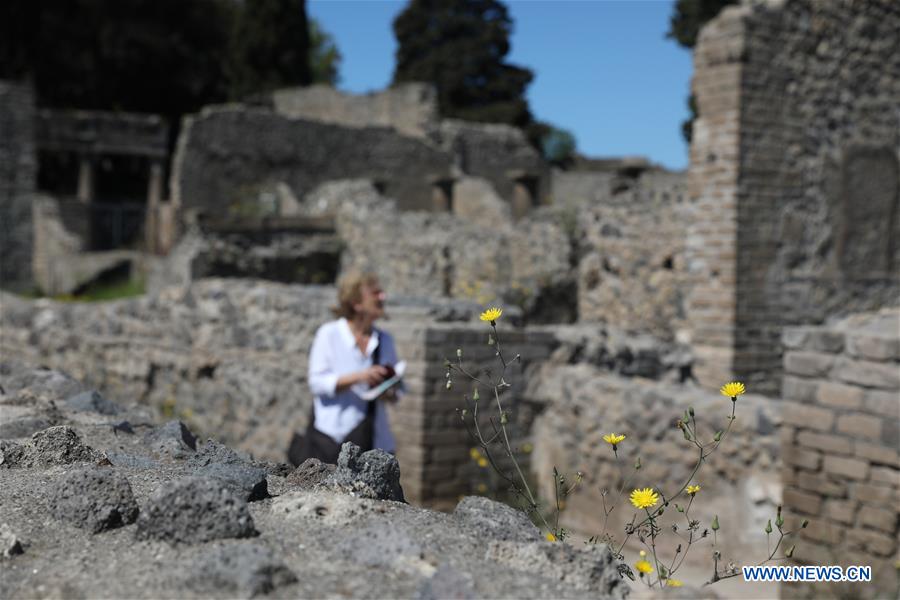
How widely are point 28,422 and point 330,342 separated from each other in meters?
1.88

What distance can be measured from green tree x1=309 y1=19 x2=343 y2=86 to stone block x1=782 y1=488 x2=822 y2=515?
49003mm

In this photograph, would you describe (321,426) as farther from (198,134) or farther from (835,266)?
(198,134)

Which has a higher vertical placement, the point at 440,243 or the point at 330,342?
the point at 440,243

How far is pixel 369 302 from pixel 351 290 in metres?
0.11

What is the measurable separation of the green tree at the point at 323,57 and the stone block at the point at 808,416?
160ft

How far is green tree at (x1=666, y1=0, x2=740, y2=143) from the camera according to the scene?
2961 cm

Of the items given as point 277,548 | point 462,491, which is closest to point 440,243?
point 462,491

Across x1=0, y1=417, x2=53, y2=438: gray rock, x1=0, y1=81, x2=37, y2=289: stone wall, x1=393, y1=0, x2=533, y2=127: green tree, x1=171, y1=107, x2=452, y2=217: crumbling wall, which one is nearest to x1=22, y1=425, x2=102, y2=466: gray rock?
x1=0, y1=417, x2=53, y2=438: gray rock

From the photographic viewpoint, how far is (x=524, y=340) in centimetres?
747

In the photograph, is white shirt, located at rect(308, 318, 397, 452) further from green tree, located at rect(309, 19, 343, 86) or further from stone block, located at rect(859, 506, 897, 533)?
green tree, located at rect(309, 19, 343, 86)

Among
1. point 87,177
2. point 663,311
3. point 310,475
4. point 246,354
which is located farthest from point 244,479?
point 87,177

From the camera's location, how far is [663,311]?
11.5m

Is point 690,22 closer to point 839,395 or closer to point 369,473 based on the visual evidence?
point 839,395

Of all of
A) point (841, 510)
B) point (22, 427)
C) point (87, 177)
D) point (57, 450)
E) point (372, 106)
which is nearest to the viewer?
point (57, 450)
